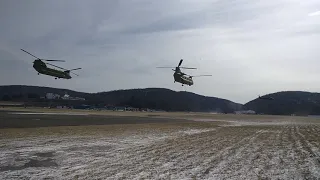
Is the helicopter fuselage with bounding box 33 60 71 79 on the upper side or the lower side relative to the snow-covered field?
upper

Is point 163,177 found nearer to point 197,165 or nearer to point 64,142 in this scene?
point 197,165

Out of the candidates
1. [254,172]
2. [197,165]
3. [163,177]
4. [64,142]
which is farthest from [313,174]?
[64,142]

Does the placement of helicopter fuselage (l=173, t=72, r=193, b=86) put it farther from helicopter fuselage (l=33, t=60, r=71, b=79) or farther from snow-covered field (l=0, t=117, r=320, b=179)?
snow-covered field (l=0, t=117, r=320, b=179)

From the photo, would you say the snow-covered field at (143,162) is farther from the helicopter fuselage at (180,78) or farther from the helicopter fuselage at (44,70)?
the helicopter fuselage at (180,78)

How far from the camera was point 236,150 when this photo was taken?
22.7 m

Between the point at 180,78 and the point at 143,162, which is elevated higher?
the point at 180,78

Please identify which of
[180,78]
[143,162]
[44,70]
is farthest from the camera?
[180,78]

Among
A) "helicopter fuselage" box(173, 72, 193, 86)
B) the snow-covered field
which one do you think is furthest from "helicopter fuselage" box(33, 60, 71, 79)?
the snow-covered field

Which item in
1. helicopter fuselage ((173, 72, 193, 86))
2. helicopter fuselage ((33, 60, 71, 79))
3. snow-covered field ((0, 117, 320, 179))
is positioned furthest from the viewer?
helicopter fuselage ((173, 72, 193, 86))

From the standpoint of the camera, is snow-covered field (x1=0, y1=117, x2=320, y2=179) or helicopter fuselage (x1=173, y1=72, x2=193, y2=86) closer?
snow-covered field (x1=0, y1=117, x2=320, y2=179)

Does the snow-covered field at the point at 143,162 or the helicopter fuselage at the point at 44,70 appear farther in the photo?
the helicopter fuselage at the point at 44,70

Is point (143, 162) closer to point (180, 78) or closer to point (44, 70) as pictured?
point (44, 70)

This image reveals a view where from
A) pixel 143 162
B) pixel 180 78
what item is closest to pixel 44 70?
pixel 180 78

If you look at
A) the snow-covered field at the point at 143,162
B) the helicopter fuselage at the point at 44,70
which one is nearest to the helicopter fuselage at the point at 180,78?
the helicopter fuselage at the point at 44,70
